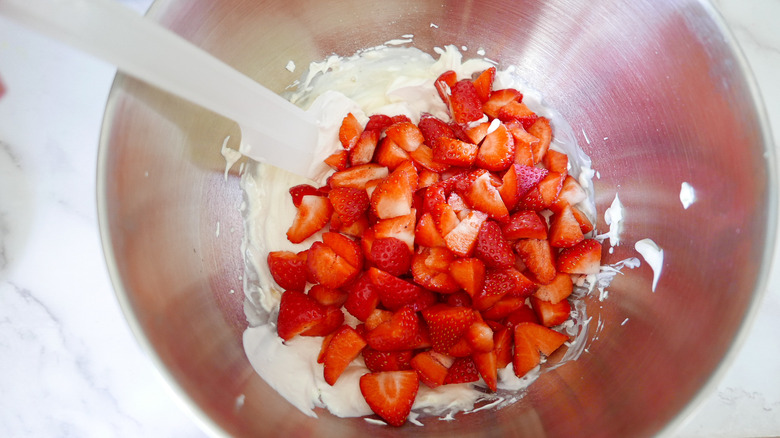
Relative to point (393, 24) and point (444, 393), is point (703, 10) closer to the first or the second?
point (393, 24)

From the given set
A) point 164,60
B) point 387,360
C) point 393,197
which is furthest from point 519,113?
point 164,60

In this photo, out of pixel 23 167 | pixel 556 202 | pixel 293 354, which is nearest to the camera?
pixel 293 354

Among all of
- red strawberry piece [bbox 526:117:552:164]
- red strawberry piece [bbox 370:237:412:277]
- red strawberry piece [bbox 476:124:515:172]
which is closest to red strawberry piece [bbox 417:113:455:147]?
red strawberry piece [bbox 476:124:515:172]

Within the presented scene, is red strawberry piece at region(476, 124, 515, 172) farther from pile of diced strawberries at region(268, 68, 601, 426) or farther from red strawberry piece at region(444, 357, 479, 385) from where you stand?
red strawberry piece at region(444, 357, 479, 385)

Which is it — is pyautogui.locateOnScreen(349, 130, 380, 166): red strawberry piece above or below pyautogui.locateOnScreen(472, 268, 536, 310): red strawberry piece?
above

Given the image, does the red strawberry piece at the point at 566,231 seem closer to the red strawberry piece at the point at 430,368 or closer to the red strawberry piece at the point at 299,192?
the red strawberry piece at the point at 430,368

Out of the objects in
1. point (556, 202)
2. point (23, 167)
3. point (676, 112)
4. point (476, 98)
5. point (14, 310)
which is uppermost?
point (676, 112)

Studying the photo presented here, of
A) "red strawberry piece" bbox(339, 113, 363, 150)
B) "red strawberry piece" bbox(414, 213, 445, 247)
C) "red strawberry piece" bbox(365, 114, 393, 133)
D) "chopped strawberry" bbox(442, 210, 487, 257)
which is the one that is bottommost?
"red strawberry piece" bbox(414, 213, 445, 247)

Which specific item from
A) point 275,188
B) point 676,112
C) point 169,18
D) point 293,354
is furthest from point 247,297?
point 676,112
